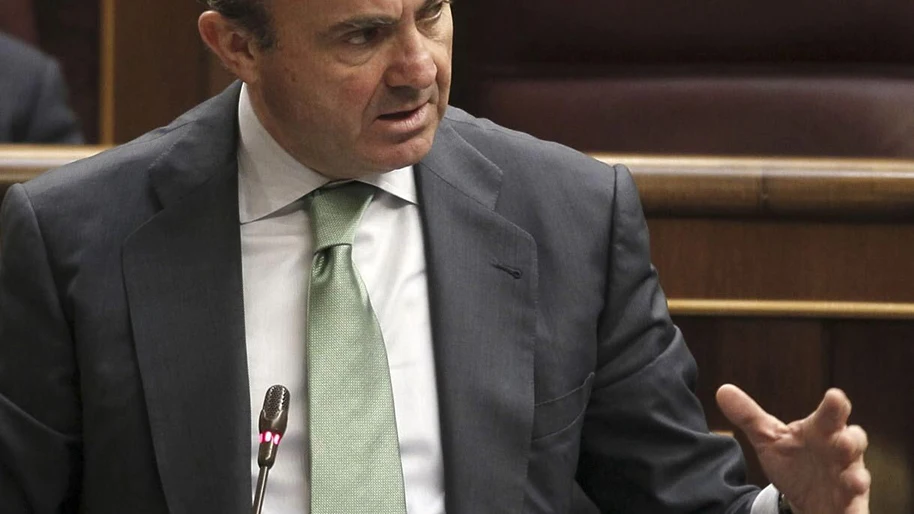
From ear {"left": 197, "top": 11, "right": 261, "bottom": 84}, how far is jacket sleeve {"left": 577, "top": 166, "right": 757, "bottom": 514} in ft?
0.85

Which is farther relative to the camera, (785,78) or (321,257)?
(785,78)

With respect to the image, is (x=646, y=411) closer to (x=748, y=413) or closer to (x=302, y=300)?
(x=748, y=413)

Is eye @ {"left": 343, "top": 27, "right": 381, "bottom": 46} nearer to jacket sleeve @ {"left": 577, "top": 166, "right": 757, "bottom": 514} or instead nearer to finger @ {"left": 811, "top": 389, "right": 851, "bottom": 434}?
jacket sleeve @ {"left": 577, "top": 166, "right": 757, "bottom": 514}

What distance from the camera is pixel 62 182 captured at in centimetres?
96

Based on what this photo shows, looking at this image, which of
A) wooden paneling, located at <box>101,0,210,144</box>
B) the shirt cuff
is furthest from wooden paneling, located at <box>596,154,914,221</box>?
wooden paneling, located at <box>101,0,210,144</box>

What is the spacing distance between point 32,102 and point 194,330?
35.0 inches

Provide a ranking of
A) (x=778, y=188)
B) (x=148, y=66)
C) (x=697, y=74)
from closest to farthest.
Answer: (x=778, y=188), (x=148, y=66), (x=697, y=74)

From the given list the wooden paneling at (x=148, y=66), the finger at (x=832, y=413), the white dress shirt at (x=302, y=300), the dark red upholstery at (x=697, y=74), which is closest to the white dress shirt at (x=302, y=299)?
the white dress shirt at (x=302, y=300)

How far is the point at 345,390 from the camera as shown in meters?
0.92

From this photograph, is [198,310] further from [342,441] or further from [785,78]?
[785,78]

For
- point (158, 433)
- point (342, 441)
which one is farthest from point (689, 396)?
point (158, 433)

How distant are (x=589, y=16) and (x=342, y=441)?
1.05 meters

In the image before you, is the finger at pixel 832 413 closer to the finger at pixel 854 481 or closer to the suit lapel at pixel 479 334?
the finger at pixel 854 481

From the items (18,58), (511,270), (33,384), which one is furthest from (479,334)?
(18,58)
